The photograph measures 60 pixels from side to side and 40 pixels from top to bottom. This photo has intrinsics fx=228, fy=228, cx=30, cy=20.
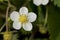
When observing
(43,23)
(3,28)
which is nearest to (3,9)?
(3,28)

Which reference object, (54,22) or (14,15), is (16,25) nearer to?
(14,15)

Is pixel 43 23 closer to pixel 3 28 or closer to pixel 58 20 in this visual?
pixel 58 20

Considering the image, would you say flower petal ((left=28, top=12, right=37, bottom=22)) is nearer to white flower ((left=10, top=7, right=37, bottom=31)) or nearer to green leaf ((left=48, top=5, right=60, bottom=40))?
white flower ((left=10, top=7, right=37, bottom=31))

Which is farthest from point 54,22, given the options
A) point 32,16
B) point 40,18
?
point 32,16

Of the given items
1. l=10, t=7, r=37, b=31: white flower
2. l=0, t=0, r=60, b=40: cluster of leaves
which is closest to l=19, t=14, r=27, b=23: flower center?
l=10, t=7, r=37, b=31: white flower

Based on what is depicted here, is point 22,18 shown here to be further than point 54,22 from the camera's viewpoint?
No
